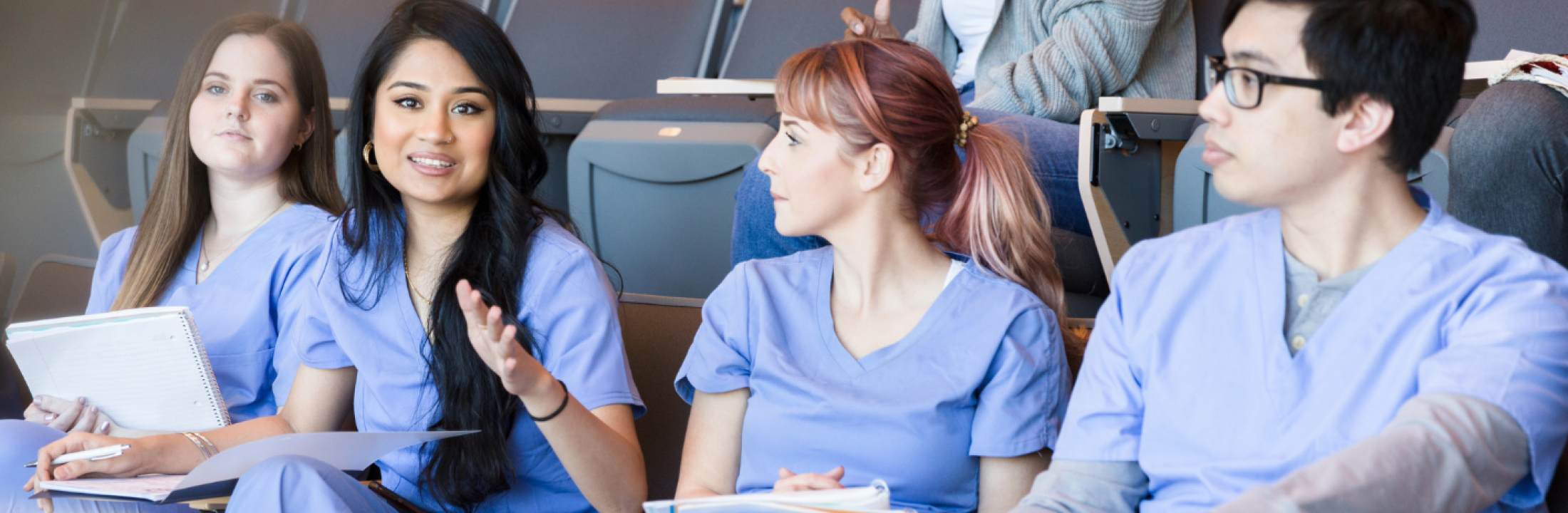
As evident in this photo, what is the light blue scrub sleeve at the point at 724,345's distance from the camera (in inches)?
46.9

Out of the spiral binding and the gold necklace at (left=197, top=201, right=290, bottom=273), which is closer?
the spiral binding

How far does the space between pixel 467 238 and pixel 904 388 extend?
0.55 m

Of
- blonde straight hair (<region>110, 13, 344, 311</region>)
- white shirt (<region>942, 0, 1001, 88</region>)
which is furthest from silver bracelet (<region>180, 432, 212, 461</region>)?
white shirt (<region>942, 0, 1001, 88</region>)

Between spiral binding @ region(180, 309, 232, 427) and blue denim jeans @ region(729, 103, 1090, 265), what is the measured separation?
2.26ft

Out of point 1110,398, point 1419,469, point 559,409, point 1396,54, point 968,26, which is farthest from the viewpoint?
point 968,26

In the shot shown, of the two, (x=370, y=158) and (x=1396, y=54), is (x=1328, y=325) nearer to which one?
(x=1396, y=54)

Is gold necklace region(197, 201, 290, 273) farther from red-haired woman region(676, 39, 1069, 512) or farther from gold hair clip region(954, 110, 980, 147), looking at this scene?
gold hair clip region(954, 110, 980, 147)

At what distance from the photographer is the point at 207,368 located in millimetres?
1358

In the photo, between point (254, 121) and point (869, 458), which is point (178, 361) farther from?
point (869, 458)

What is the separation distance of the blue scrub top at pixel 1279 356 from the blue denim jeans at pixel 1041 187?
2.18ft

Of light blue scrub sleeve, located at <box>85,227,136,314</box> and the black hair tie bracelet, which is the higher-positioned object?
light blue scrub sleeve, located at <box>85,227,136,314</box>

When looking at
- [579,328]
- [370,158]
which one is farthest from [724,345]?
[370,158]

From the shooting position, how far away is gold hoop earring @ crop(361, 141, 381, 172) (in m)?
1.37

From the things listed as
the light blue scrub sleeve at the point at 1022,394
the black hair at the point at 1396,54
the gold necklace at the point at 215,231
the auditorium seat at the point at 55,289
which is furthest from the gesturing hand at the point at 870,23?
the auditorium seat at the point at 55,289
